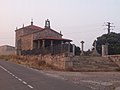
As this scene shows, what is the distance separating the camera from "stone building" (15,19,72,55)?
241 feet

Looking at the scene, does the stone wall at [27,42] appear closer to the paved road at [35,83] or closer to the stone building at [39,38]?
the stone building at [39,38]

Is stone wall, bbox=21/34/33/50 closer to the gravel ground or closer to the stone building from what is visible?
the stone building

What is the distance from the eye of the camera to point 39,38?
76.4m

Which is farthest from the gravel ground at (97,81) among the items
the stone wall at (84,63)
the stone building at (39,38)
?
the stone building at (39,38)

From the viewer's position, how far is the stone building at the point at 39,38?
73438 mm

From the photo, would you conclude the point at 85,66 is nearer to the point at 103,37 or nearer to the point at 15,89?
the point at 15,89

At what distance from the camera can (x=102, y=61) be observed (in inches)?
1586

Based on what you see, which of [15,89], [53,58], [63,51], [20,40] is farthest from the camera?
[20,40]

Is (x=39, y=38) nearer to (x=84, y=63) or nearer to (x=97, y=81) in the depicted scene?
(x=84, y=63)

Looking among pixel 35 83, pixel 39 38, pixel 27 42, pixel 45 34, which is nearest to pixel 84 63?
pixel 35 83

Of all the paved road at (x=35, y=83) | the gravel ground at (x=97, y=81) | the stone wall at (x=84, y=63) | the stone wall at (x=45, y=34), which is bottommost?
the gravel ground at (x=97, y=81)

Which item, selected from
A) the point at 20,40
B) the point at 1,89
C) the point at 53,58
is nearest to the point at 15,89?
the point at 1,89

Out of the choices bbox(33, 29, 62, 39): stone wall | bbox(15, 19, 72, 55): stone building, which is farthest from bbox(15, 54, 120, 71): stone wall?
bbox(33, 29, 62, 39): stone wall

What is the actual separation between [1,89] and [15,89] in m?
0.70
